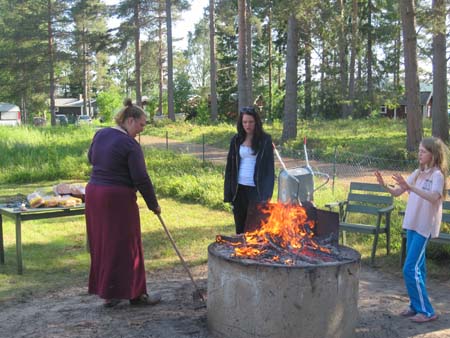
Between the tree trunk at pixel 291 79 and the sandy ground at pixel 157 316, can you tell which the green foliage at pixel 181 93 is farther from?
the sandy ground at pixel 157 316

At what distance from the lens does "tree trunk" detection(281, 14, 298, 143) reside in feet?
60.8

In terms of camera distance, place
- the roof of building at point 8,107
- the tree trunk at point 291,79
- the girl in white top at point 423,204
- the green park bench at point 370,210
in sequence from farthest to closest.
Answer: the roof of building at point 8,107
the tree trunk at point 291,79
the green park bench at point 370,210
the girl in white top at point 423,204

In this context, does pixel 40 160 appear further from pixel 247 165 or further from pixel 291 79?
pixel 247 165

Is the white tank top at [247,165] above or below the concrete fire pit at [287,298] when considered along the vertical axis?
above

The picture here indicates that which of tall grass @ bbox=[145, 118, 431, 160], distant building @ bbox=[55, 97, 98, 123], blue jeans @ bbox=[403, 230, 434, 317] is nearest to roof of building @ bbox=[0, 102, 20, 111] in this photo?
distant building @ bbox=[55, 97, 98, 123]

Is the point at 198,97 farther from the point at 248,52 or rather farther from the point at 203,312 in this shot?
the point at 203,312

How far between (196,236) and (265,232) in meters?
3.56

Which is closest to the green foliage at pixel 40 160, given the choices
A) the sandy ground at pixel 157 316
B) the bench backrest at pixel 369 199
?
the bench backrest at pixel 369 199

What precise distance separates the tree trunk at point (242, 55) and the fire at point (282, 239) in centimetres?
1835

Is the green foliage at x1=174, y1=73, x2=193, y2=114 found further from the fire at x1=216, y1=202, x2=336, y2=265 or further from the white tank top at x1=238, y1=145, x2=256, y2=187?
the fire at x1=216, y1=202, x2=336, y2=265

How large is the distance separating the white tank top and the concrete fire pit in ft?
4.27

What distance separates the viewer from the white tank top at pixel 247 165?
16.4 feet

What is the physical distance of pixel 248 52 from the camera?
87.8ft

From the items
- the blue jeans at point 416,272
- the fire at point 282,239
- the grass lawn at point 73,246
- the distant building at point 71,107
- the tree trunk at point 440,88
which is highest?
the distant building at point 71,107
